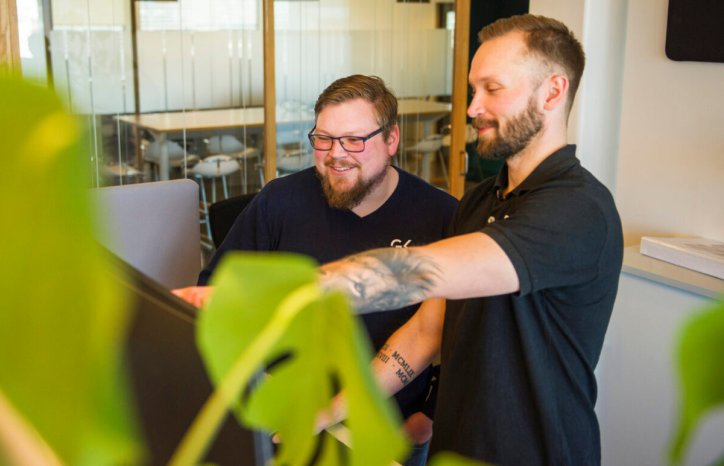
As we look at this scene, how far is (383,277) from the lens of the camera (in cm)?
115

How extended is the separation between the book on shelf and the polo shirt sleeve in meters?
1.42

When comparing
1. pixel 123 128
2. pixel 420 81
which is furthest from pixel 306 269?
pixel 420 81

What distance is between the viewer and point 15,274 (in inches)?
7.4

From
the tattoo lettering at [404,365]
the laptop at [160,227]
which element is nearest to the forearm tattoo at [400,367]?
the tattoo lettering at [404,365]

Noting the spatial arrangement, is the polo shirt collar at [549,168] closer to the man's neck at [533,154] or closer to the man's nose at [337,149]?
the man's neck at [533,154]

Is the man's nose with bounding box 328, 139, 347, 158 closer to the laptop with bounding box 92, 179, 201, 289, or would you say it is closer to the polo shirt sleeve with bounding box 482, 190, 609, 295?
the laptop with bounding box 92, 179, 201, 289

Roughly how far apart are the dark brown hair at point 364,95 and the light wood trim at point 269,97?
210 cm

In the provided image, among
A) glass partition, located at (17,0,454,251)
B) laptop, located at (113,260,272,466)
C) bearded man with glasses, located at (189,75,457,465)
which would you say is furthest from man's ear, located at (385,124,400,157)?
glass partition, located at (17,0,454,251)

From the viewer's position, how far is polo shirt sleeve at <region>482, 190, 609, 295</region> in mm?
1398

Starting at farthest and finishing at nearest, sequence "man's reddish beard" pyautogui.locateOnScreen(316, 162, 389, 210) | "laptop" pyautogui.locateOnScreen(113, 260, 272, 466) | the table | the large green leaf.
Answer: the table → "man's reddish beard" pyautogui.locateOnScreen(316, 162, 389, 210) → "laptop" pyautogui.locateOnScreen(113, 260, 272, 466) → the large green leaf

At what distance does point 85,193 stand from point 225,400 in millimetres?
84

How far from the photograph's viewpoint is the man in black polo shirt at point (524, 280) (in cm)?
143

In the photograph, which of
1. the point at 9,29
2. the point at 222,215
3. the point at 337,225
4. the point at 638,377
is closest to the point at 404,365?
the point at 337,225

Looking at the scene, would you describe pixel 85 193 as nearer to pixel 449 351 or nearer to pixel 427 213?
pixel 449 351
